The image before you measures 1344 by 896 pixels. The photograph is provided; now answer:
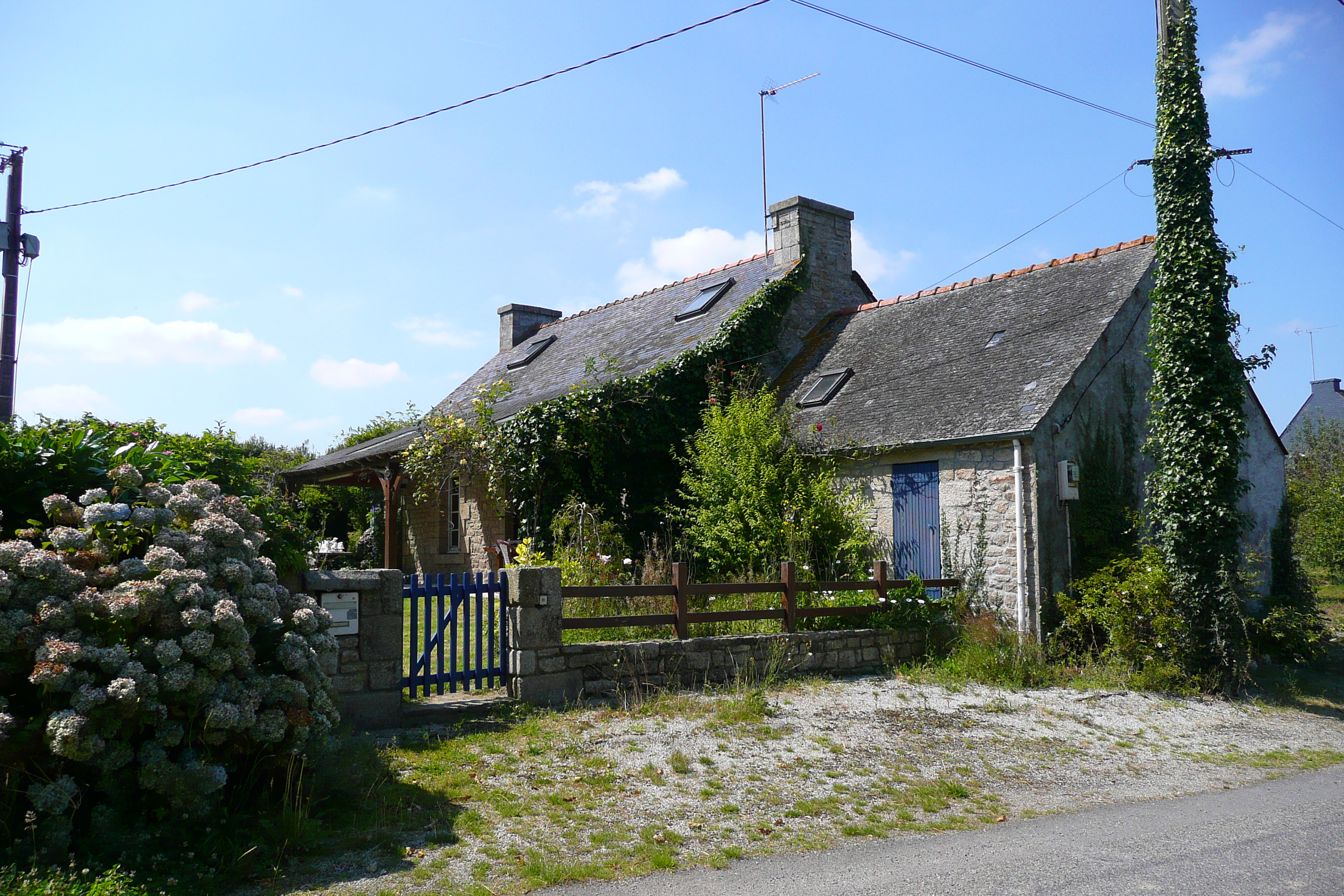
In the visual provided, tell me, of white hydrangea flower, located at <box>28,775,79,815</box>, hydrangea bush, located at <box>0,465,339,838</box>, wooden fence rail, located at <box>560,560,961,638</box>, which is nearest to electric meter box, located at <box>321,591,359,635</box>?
hydrangea bush, located at <box>0,465,339,838</box>

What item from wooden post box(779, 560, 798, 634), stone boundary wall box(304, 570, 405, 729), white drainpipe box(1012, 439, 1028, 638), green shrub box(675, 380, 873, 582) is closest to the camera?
stone boundary wall box(304, 570, 405, 729)

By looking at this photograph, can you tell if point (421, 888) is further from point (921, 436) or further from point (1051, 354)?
point (1051, 354)

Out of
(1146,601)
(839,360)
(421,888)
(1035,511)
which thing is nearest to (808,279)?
(839,360)

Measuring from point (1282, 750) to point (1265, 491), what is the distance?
8.07 m

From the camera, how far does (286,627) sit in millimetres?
5348

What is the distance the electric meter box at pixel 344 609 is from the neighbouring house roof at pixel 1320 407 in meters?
38.5

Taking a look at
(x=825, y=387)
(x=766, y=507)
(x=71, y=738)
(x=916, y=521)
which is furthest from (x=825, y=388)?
(x=71, y=738)

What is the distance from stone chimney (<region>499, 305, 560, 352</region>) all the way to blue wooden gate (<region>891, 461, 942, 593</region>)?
41.5 ft

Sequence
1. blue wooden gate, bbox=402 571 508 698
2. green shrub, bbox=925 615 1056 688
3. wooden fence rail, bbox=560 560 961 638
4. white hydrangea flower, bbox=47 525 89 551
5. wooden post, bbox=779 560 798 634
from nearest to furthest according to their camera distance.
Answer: white hydrangea flower, bbox=47 525 89 551, blue wooden gate, bbox=402 571 508 698, wooden fence rail, bbox=560 560 961 638, green shrub, bbox=925 615 1056 688, wooden post, bbox=779 560 798 634

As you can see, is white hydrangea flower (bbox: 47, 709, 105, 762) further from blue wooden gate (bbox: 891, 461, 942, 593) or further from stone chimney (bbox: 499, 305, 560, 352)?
stone chimney (bbox: 499, 305, 560, 352)

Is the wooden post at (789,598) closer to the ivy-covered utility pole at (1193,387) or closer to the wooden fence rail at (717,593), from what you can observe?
the wooden fence rail at (717,593)

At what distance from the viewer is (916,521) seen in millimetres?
12125

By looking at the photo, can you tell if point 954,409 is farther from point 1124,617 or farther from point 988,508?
point 1124,617

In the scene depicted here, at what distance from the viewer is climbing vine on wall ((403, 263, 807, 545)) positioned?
13.3m
